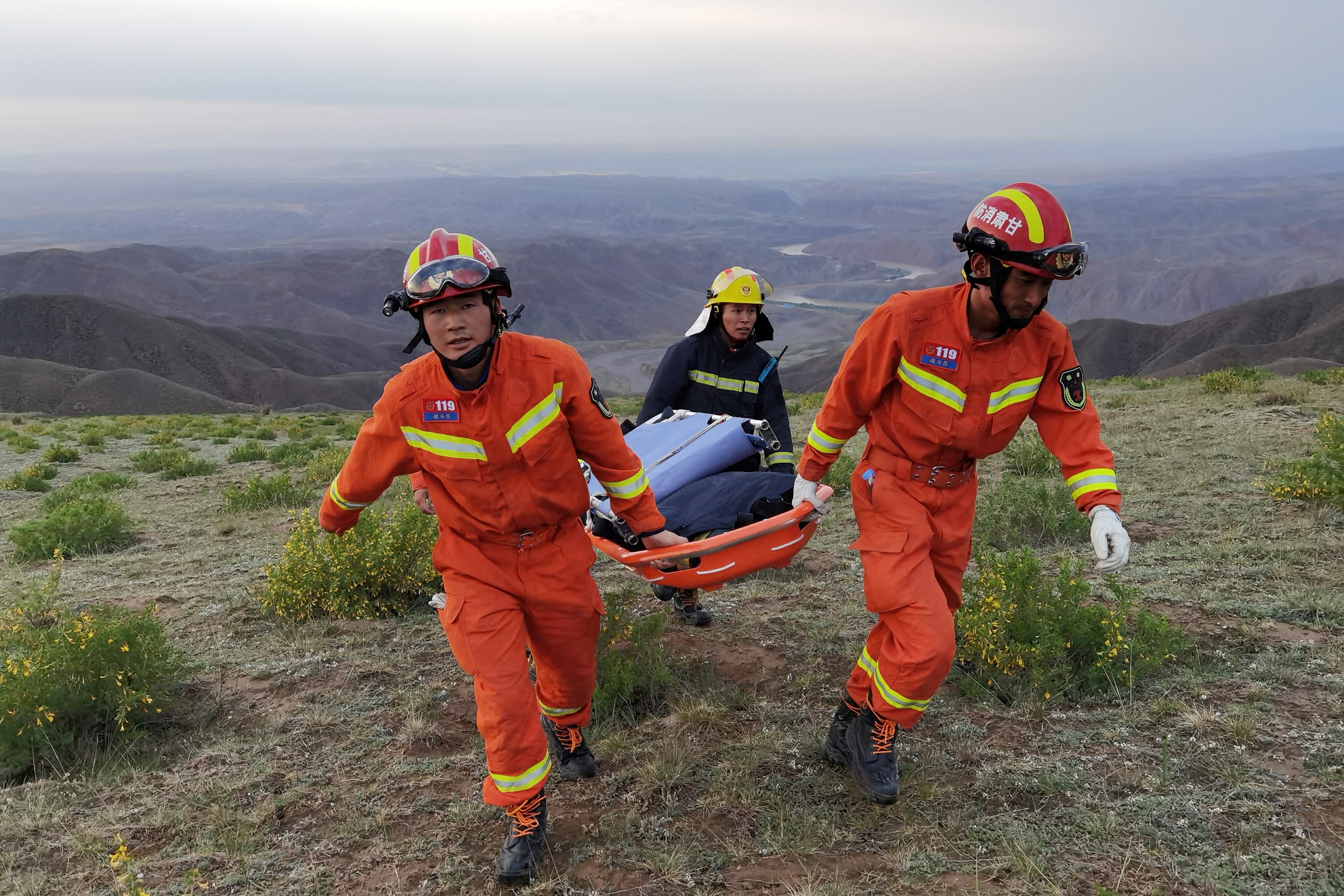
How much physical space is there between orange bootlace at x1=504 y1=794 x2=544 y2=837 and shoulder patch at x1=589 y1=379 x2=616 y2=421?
158 centimetres

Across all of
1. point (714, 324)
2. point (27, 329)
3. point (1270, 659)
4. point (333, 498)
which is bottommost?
point (27, 329)

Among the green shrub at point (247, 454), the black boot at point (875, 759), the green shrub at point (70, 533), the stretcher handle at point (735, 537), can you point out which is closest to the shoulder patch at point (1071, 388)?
the stretcher handle at point (735, 537)

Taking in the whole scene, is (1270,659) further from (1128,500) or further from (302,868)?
(302,868)

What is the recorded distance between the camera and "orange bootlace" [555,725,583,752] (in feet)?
14.1

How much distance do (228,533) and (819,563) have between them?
6.43 metres

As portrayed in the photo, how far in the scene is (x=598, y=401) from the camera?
386cm

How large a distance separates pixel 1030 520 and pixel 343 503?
5885 millimetres

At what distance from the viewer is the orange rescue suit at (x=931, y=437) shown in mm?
3719

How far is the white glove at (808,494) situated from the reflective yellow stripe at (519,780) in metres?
1.65

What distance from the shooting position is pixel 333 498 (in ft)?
13.1

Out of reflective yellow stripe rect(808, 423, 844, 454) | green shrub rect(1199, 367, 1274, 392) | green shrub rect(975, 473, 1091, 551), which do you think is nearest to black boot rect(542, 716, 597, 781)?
reflective yellow stripe rect(808, 423, 844, 454)

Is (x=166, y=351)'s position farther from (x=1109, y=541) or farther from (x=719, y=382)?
(x=1109, y=541)

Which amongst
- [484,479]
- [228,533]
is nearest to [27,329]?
[228,533]

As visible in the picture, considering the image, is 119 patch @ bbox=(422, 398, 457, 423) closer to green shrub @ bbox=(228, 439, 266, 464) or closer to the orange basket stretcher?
the orange basket stretcher
